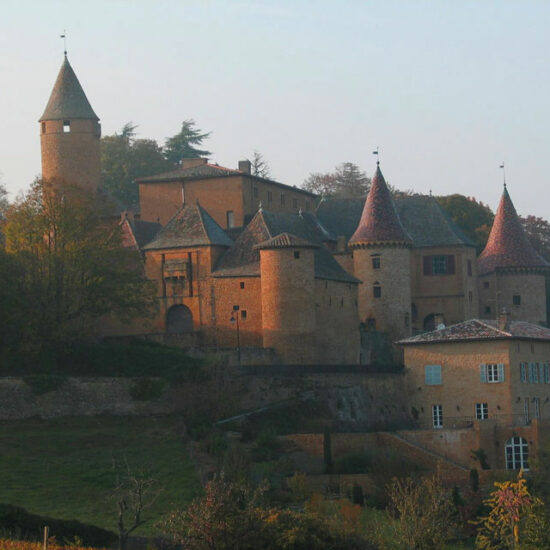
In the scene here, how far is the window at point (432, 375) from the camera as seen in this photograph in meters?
68.3

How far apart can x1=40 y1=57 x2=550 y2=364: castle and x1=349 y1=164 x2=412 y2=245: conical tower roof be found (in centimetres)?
7

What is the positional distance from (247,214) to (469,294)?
13.7 m

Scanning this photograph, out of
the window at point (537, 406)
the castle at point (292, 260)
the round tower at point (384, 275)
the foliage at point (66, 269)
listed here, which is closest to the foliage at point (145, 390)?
the foliage at point (66, 269)

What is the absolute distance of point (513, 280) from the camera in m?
89.1

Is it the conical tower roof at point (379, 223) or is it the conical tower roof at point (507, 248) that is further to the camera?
the conical tower roof at point (507, 248)

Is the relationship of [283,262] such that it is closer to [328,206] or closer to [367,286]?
[367,286]

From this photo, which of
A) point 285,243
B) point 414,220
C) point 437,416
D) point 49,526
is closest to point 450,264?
point 414,220

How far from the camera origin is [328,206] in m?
90.0

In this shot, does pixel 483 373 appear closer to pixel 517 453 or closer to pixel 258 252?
pixel 517 453

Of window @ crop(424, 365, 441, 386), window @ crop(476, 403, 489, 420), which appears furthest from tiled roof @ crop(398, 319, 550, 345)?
window @ crop(476, 403, 489, 420)

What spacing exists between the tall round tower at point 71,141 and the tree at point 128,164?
2510 centimetres

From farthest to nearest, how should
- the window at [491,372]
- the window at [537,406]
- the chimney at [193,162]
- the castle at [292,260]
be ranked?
the chimney at [193,162] → the castle at [292,260] → the window at [537,406] → the window at [491,372]

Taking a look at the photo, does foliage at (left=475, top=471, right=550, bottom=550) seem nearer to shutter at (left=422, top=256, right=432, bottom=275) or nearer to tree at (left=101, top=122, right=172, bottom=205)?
shutter at (left=422, top=256, right=432, bottom=275)

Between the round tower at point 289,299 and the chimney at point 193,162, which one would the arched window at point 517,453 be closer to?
the round tower at point 289,299
